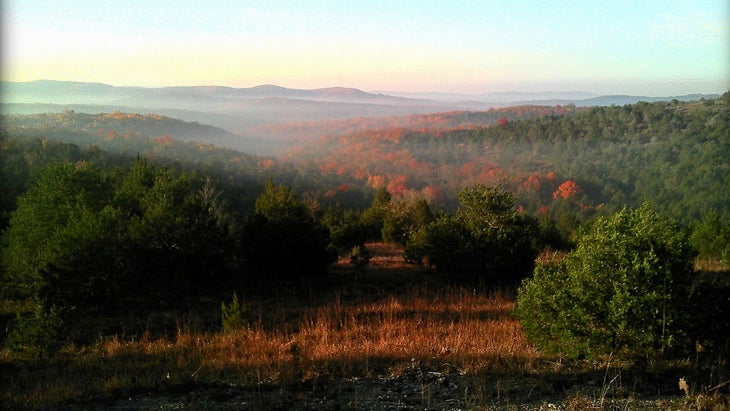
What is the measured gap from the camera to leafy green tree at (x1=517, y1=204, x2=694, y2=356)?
16.5 feet

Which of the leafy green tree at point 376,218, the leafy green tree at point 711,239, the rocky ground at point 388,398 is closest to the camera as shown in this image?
the rocky ground at point 388,398

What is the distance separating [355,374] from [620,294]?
9.54 ft

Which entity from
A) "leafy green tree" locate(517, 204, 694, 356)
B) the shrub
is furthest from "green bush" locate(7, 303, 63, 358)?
the shrub

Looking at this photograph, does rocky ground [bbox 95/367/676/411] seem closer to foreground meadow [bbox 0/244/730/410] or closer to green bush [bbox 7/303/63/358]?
foreground meadow [bbox 0/244/730/410]

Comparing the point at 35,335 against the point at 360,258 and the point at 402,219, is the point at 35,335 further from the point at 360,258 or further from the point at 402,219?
the point at 402,219

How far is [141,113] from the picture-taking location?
80438 millimetres

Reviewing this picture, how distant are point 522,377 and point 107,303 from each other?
1095cm

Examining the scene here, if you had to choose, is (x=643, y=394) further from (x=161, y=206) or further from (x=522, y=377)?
(x=161, y=206)

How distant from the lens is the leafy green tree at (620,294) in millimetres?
5016

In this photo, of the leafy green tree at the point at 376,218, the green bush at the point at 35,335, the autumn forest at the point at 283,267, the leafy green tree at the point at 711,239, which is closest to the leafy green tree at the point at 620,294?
the autumn forest at the point at 283,267

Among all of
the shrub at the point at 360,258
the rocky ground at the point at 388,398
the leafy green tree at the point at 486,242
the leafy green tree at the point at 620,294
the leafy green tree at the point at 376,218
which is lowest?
the leafy green tree at the point at 376,218

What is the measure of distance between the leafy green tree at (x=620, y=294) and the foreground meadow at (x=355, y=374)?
24 centimetres

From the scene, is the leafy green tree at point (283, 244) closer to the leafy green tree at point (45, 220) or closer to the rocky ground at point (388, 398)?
the leafy green tree at point (45, 220)

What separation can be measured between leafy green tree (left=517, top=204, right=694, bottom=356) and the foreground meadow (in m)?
0.24
